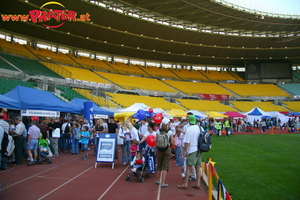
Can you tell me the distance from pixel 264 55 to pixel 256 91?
8.32 metres

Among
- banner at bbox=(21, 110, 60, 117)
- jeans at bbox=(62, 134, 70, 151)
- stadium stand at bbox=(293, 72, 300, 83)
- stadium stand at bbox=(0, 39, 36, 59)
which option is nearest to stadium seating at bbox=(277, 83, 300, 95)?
stadium stand at bbox=(293, 72, 300, 83)

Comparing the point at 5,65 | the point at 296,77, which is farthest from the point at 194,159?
the point at 296,77

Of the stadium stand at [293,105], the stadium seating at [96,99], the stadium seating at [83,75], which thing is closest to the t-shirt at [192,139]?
the stadium seating at [96,99]

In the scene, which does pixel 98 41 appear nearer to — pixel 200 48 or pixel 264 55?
pixel 200 48

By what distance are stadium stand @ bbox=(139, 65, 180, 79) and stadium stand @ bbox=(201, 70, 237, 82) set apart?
8.67 metres

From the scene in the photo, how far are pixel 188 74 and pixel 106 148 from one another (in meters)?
44.6

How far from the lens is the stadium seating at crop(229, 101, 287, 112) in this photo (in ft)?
136

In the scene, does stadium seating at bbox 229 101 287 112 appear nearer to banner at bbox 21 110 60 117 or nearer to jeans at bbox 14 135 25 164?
banner at bbox 21 110 60 117

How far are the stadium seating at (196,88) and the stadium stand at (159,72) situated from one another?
2180mm

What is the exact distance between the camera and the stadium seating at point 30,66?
83.7 feet

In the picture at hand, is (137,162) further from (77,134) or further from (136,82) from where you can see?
(136,82)

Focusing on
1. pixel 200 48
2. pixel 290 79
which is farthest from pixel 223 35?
pixel 290 79

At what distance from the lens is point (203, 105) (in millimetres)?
40312

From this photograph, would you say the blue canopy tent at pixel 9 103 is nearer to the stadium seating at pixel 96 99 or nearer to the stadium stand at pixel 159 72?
the stadium seating at pixel 96 99
